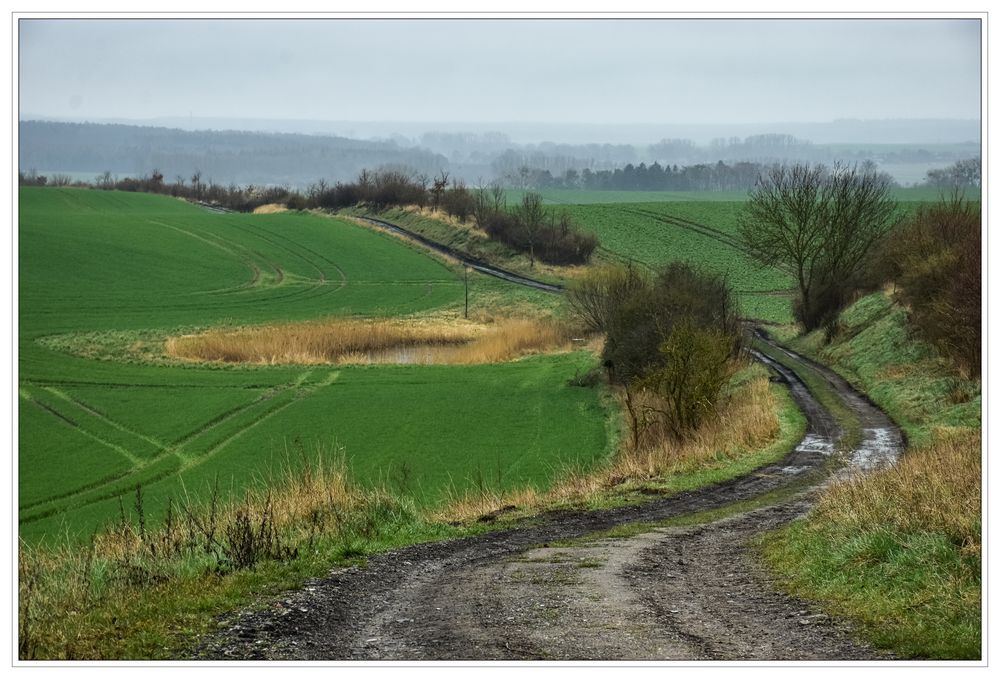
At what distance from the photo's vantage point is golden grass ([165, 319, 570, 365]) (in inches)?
2202

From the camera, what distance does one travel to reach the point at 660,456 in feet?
90.3

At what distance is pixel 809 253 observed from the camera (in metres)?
55.8

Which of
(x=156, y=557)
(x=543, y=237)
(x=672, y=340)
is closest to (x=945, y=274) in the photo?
(x=672, y=340)

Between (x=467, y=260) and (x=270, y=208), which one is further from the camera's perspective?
(x=270, y=208)

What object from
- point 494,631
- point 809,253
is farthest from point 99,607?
point 809,253

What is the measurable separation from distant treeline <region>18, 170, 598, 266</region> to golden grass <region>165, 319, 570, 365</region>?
27.2 metres

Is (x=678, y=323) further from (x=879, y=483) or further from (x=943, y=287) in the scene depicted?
(x=879, y=483)

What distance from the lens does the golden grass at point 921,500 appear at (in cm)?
1165

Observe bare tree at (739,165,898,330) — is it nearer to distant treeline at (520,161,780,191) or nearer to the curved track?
the curved track

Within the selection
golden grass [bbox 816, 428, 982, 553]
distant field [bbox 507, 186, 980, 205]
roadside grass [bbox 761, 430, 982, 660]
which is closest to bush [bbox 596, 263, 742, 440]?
golden grass [bbox 816, 428, 982, 553]

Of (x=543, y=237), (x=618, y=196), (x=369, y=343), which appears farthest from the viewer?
(x=618, y=196)

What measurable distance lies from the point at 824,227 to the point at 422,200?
69296 mm

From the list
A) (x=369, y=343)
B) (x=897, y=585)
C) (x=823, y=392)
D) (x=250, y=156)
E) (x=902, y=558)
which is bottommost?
(x=369, y=343)

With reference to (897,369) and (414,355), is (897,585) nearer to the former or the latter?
(897,369)
